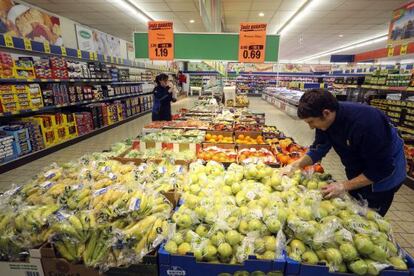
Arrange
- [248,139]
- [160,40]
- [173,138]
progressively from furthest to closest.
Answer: [160,40] → [248,139] → [173,138]

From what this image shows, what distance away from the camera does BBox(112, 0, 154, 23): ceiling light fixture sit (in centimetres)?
782

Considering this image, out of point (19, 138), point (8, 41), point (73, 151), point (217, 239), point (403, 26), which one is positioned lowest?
point (73, 151)

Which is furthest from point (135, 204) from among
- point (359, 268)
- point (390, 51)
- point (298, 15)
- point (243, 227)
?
point (298, 15)

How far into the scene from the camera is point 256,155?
9.46 ft

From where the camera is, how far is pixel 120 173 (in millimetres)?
2146

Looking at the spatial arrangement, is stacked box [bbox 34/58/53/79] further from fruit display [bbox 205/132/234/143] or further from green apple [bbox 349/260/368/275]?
green apple [bbox 349/260/368/275]

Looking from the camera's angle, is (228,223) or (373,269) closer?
(373,269)

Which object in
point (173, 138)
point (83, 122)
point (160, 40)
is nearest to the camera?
point (173, 138)

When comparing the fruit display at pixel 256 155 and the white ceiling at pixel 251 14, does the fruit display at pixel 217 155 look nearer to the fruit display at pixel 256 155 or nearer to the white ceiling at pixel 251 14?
the fruit display at pixel 256 155

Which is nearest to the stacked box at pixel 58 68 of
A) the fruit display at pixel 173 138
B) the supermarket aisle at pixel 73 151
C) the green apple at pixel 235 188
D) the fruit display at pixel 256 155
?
the supermarket aisle at pixel 73 151

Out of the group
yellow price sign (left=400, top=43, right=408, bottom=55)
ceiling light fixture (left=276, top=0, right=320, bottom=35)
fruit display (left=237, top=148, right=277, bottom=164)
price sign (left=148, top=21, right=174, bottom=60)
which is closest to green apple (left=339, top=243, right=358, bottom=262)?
fruit display (left=237, top=148, right=277, bottom=164)

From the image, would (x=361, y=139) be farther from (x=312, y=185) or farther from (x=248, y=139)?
(x=248, y=139)

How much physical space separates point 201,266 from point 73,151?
5.63 meters

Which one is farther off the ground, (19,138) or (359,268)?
(359,268)
